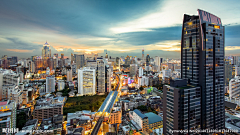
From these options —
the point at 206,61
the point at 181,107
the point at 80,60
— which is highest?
the point at 80,60

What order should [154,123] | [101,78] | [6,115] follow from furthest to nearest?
[101,78]
[154,123]
[6,115]

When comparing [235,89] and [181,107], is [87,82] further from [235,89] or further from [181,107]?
[235,89]

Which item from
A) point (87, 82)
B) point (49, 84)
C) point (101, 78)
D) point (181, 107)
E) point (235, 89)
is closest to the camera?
point (181, 107)

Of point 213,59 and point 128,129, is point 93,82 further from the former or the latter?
point 213,59

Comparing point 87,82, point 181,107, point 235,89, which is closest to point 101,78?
point 87,82

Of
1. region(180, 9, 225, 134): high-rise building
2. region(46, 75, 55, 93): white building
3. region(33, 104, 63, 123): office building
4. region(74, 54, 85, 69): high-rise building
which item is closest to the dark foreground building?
region(180, 9, 225, 134): high-rise building

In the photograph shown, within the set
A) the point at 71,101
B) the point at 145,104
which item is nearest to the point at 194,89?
the point at 145,104

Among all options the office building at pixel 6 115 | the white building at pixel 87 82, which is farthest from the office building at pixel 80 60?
the office building at pixel 6 115
